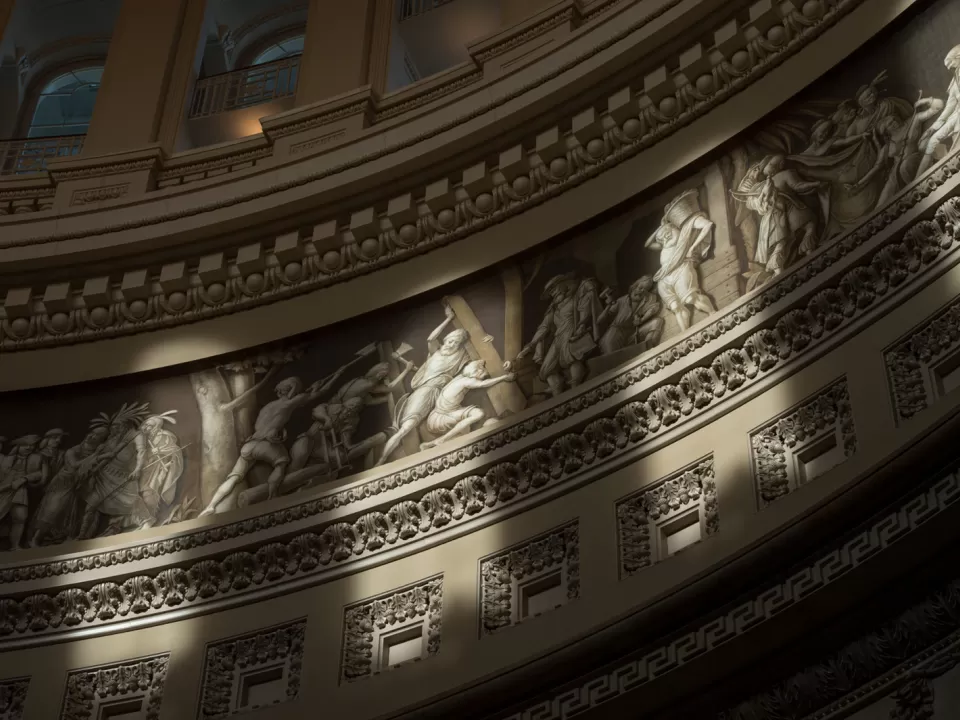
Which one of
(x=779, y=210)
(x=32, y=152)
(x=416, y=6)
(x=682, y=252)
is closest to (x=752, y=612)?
(x=779, y=210)

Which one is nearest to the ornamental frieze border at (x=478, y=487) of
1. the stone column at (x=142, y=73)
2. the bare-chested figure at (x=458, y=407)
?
the bare-chested figure at (x=458, y=407)

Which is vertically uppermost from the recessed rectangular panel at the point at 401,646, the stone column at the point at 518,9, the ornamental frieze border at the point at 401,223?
the stone column at the point at 518,9

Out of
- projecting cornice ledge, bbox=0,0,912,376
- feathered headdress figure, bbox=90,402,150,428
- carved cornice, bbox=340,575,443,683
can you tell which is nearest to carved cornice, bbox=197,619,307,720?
carved cornice, bbox=340,575,443,683

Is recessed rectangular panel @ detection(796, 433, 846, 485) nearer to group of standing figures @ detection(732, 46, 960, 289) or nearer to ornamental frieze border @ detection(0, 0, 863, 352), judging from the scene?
group of standing figures @ detection(732, 46, 960, 289)

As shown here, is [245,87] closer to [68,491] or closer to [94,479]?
[94,479]

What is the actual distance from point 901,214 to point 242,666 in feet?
17.0

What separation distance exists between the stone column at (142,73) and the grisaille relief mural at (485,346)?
357 centimetres

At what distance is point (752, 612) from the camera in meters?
9.74

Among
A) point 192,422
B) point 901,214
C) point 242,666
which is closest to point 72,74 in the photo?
point 192,422

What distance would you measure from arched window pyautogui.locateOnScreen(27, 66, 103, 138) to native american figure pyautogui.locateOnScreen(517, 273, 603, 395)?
846 cm

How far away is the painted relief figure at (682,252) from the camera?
41.6ft

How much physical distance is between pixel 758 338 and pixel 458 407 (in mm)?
2636

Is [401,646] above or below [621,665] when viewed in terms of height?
above

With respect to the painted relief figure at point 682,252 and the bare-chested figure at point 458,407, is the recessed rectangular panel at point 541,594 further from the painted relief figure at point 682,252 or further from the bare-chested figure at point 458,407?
the painted relief figure at point 682,252
